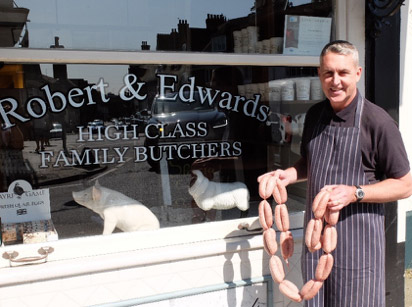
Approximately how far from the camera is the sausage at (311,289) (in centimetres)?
187

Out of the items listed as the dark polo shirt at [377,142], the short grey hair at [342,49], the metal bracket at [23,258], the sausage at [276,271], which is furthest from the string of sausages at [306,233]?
the metal bracket at [23,258]

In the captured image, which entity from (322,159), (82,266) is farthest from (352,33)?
(82,266)

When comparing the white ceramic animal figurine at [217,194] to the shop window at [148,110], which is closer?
the shop window at [148,110]

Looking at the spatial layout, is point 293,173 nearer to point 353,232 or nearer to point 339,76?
point 353,232

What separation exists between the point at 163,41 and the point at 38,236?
4.12 feet

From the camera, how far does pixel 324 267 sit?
6.04ft

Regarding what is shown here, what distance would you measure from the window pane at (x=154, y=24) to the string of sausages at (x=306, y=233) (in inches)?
43.4

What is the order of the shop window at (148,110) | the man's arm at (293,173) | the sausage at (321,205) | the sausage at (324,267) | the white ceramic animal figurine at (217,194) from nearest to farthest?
1. the sausage at (321,205)
2. the sausage at (324,267)
3. the man's arm at (293,173)
4. the shop window at (148,110)
5. the white ceramic animal figurine at (217,194)

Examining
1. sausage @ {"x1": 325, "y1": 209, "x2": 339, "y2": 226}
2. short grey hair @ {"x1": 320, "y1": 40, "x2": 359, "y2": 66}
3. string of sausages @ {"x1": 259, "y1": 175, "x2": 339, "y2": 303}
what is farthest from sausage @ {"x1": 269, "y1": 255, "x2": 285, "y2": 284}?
short grey hair @ {"x1": 320, "y1": 40, "x2": 359, "y2": 66}

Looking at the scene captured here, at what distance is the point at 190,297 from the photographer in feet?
8.04

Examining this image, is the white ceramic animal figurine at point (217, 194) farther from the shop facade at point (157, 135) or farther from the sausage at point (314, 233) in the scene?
the sausage at point (314, 233)

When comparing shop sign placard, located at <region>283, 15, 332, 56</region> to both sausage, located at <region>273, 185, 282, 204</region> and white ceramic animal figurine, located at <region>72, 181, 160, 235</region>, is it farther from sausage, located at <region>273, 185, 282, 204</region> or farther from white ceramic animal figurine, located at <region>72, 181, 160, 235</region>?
white ceramic animal figurine, located at <region>72, 181, 160, 235</region>

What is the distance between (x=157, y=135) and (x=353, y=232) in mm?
1272

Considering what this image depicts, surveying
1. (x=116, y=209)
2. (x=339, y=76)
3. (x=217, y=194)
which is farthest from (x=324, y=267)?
(x=116, y=209)
